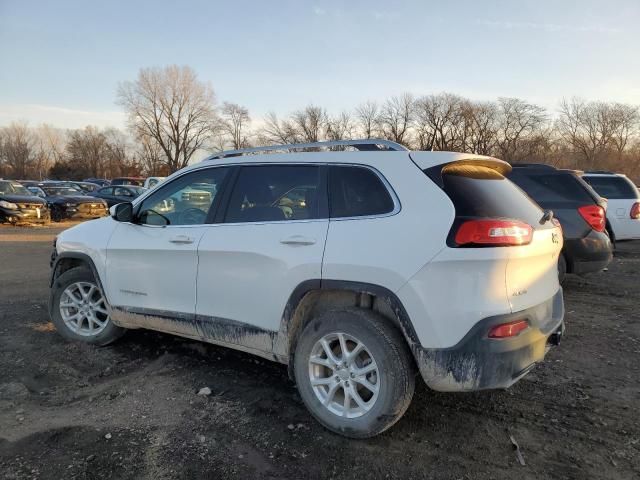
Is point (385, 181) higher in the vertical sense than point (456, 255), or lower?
higher

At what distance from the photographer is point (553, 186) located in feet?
22.3

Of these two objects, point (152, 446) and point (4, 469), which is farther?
point (152, 446)

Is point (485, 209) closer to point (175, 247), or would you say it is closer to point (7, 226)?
point (175, 247)

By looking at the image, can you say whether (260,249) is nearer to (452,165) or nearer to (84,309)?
(452,165)

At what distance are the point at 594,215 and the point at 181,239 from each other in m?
5.48

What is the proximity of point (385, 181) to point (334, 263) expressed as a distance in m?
0.60

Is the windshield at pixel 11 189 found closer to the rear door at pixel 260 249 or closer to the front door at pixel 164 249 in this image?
the front door at pixel 164 249

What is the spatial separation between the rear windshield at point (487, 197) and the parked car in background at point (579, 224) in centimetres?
351

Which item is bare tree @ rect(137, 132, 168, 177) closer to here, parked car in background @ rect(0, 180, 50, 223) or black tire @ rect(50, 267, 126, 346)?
parked car in background @ rect(0, 180, 50, 223)

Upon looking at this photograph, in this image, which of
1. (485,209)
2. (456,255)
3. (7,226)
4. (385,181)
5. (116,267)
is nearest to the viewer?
(456,255)

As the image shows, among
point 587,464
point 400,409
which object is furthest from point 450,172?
point 587,464

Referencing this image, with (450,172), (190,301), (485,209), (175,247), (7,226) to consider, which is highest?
(450,172)

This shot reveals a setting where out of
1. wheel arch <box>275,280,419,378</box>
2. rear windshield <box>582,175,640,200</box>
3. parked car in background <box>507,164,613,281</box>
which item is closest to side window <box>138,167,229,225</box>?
wheel arch <box>275,280,419,378</box>

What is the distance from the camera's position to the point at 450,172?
114 inches
